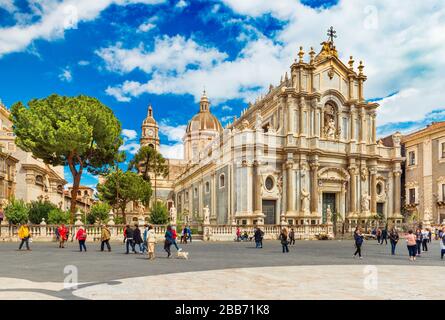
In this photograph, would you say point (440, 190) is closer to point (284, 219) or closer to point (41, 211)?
point (284, 219)

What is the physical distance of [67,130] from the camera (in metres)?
34.4

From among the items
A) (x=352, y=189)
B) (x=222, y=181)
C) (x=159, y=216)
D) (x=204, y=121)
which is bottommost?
(x=159, y=216)

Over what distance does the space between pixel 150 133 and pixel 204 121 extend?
11737mm

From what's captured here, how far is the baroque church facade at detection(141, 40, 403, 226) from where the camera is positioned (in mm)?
42281

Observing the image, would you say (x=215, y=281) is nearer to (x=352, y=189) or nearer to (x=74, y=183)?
(x=74, y=183)

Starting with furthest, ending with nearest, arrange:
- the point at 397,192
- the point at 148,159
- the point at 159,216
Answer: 1. the point at 148,159
2. the point at 397,192
3. the point at 159,216

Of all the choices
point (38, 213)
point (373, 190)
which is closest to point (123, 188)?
point (38, 213)

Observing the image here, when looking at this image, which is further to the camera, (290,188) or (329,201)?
(329,201)

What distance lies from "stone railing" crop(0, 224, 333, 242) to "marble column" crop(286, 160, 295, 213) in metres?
3.68

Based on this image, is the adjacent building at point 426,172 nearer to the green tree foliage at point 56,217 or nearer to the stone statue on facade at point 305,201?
the stone statue on facade at point 305,201

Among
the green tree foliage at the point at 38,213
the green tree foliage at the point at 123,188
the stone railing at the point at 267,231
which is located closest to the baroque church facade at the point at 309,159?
the stone railing at the point at 267,231

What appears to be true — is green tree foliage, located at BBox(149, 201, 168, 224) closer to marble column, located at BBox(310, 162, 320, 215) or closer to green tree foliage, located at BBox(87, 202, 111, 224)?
green tree foliage, located at BBox(87, 202, 111, 224)

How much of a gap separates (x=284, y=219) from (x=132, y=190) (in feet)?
82.1
